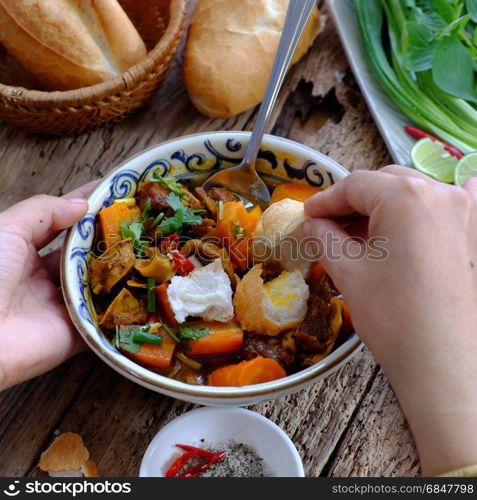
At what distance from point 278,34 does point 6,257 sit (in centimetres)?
159

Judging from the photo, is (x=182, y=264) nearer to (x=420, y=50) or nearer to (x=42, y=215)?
(x=42, y=215)

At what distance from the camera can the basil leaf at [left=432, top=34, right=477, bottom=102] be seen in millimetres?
2729

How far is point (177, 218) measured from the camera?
2086 mm

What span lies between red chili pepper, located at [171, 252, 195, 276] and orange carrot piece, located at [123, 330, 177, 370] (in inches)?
9.9

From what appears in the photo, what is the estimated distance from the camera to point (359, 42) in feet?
9.93

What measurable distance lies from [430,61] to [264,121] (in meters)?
1.11

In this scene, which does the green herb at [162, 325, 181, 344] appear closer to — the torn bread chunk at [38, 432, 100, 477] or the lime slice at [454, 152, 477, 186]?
the torn bread chunk at [38, 432, 100, 477]

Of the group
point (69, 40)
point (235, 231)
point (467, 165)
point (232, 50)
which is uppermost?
point (69, 40)

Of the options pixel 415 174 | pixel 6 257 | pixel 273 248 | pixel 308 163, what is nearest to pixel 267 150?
pixel 308 163

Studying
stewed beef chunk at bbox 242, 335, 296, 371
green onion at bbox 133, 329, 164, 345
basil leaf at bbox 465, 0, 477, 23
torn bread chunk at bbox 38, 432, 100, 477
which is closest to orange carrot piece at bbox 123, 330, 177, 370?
green onion at bbox 133, 329, 164, 345

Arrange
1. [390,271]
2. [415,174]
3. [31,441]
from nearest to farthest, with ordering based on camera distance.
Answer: [390,271], [415,174], [31,441]

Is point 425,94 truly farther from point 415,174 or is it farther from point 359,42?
point 415,174

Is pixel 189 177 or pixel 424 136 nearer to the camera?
pixel 189 177

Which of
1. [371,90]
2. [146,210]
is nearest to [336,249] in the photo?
[146,210]
